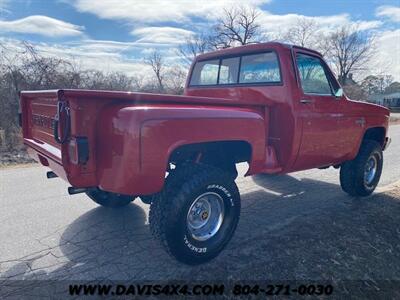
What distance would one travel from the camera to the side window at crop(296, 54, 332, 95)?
13.8 ft

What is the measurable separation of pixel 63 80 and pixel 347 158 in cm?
966

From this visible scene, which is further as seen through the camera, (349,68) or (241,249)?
(349,68)

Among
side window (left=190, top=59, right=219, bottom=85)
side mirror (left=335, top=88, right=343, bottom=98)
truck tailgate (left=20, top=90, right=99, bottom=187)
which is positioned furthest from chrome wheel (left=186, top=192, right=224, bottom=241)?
side mirror (left=335, top=88, right=343, bottom=98)

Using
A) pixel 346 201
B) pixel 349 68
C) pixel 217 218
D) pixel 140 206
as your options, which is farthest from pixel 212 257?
pixel 349 68

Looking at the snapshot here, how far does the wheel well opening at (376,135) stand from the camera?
544 cm

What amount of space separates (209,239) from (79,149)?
1.47m

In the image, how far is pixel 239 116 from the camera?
→ 3264 millimetres

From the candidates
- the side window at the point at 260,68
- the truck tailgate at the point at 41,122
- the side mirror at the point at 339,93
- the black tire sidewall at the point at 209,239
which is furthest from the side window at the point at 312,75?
the truck tailgate at the point at 41,122

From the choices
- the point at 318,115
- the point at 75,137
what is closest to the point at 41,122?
the point at 75,137

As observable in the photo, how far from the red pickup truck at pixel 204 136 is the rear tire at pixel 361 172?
0.02m

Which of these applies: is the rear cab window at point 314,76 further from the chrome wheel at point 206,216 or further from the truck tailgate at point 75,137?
the truck tailgate at point 75,137

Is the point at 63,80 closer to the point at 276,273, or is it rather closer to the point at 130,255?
A: the point at 130,255

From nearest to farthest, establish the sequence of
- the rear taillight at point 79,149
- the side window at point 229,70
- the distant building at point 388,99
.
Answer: the rear taillight at point 79,149
the side window at point 229,70
the distant building at point 388,99

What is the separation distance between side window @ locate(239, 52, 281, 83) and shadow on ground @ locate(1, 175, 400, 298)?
5.69 ft
